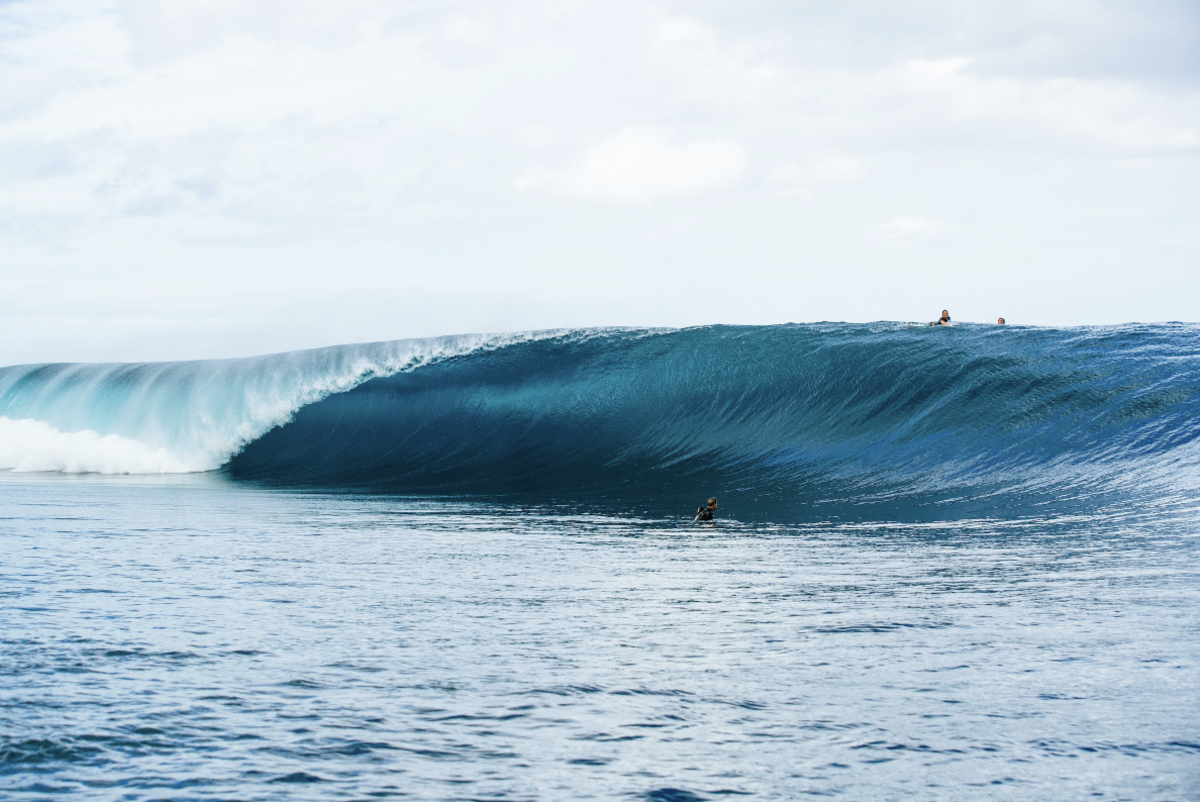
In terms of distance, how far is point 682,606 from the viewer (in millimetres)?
7125

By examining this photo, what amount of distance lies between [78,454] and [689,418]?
1491 centimetres

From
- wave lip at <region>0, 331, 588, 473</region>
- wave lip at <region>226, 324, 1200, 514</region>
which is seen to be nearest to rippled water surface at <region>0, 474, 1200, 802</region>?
wave lip at <region>226, 324, 1200, 514</region>

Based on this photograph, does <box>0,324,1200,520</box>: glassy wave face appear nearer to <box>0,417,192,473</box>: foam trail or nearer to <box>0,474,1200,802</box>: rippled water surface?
<box>0,417,192,473</box>: foam trail

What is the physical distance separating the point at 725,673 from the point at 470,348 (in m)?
20.1

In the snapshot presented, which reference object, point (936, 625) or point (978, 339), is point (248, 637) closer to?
point (936, 625)

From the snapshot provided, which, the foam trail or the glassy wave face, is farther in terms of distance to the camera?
the foam trail

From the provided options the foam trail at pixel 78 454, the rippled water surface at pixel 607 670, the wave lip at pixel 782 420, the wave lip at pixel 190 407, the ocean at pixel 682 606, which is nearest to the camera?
the rippled water surface at pixel 607 670

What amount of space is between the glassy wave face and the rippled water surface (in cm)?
453

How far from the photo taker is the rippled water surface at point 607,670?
4.12 m

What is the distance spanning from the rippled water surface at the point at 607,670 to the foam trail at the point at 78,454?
14945mm

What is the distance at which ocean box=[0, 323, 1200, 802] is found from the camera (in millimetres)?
4254

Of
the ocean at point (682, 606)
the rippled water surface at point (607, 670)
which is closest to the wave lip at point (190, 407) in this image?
the ocean at point (682, 606)

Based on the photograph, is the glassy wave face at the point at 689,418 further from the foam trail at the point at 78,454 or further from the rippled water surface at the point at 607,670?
the rippled water surface at the point at 607,670

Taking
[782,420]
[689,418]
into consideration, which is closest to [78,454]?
[689,418]
